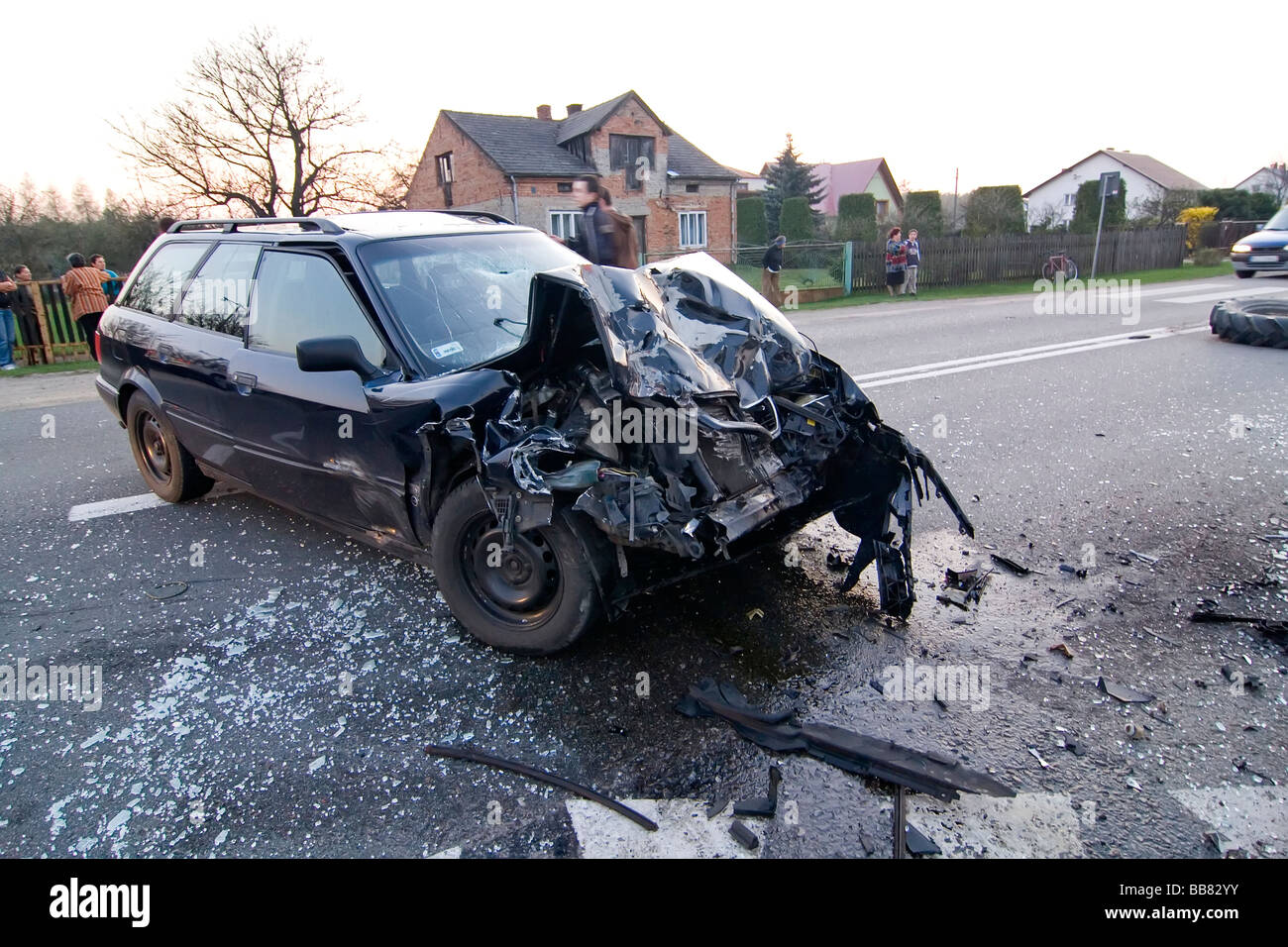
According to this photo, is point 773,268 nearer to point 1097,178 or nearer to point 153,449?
point 153,449

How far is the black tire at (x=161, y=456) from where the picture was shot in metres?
4.80

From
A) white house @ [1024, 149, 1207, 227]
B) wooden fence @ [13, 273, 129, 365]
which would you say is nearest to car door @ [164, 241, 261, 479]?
wooden fence @ [13, 273, 129, 365]

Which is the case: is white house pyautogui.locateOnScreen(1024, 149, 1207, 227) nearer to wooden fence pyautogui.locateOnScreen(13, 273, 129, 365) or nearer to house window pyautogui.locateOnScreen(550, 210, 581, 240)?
house window pyautogui.locateOnScreen(550, 210, 581, 240)

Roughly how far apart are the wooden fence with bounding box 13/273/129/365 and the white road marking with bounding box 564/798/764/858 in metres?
14.1

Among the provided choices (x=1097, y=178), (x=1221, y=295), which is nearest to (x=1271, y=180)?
(x=1097, y=178)

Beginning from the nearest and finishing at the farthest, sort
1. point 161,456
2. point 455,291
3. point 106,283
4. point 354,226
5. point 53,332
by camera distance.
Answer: point 455,291, point 354,226, point 161,456, point 106,283, point 53,332

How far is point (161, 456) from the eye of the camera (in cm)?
504

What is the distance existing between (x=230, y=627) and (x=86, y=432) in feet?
16.4

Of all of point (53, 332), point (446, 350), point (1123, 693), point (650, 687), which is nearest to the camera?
point (1123, 693)

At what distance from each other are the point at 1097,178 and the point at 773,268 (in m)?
57.3

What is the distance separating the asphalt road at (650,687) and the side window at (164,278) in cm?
137

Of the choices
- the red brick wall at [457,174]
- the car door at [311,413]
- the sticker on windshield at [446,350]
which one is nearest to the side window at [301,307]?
the car door at [311,413]

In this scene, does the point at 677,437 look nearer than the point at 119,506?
Yes

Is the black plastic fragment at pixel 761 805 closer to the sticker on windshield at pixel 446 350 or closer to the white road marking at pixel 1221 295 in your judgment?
Answer: the sticker on windshield at pixel 446 350
